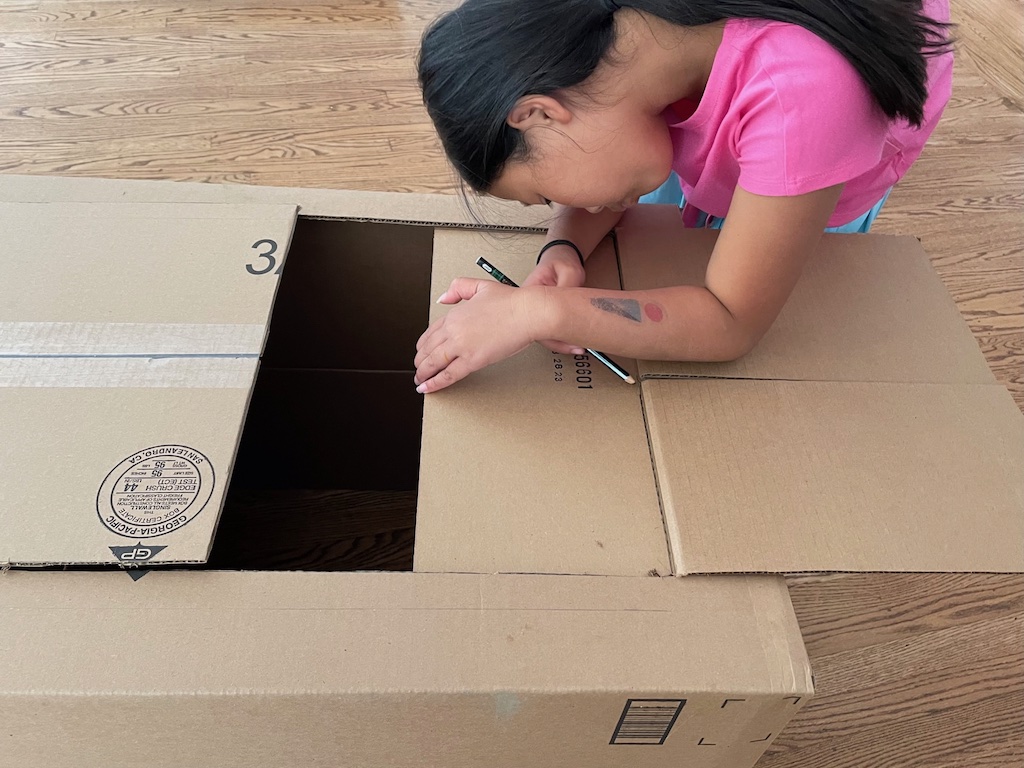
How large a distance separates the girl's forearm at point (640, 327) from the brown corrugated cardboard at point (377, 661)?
0.19 m

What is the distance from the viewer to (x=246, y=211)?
70 centimetres

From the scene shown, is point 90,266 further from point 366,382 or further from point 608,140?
point 608,140

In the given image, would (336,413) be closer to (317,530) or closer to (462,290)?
(317,530)

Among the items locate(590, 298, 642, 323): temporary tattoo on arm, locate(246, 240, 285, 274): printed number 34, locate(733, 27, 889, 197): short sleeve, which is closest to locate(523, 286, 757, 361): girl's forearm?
locate(590, 298, 642, 323): temporary tattoo on arm

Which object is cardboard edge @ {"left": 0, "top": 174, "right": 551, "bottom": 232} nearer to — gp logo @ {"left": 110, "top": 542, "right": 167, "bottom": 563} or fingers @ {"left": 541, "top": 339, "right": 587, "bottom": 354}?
fingers @ {"left": 541, "top": 339, "right": 587, "bottom": 354}

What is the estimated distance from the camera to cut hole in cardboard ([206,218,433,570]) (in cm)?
79

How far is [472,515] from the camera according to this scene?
20.4 inches

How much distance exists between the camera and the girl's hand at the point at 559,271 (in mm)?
667

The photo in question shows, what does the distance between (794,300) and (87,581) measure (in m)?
0.61

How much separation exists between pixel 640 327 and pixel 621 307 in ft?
0.08

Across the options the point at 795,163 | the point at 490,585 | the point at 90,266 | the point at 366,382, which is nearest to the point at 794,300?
the point at 795,163

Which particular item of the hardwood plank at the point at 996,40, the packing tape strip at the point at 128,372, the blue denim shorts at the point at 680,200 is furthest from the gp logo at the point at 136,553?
the hardwood plank at the point at 996,40

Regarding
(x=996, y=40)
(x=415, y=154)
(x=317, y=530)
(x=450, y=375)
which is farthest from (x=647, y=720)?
(x=996, y=40)

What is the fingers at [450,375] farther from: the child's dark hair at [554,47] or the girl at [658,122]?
the child's dark hair at [554,47]
